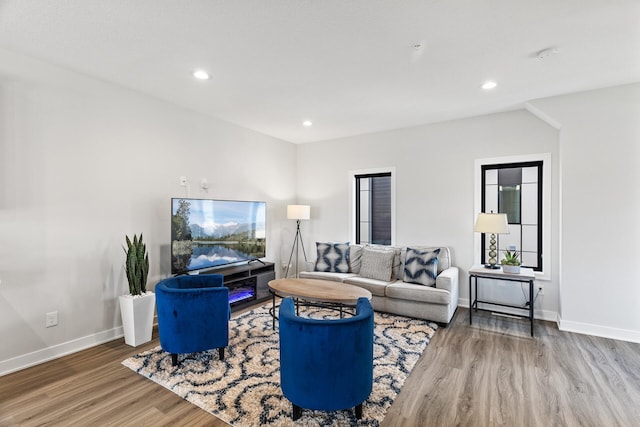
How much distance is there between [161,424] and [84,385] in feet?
3.08

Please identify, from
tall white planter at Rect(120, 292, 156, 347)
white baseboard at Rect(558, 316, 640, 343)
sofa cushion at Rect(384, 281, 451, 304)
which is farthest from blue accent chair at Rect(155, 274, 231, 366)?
white baseboard at Rect(558, 316, 640, 343)

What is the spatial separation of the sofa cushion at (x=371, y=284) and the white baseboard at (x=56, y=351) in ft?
8.97

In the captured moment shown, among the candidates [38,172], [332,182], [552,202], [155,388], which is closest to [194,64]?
[38,172]

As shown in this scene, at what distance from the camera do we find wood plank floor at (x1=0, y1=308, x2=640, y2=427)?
208cm

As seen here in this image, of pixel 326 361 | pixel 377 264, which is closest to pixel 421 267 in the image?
pixel 377 264

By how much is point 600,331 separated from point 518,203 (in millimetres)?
1657

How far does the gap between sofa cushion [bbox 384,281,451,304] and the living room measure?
919 mm

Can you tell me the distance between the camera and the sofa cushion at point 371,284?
4.07 m

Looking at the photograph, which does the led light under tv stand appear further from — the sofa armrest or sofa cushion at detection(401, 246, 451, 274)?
the sofa armrest

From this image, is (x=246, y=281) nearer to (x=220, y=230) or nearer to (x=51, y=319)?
(x=220, y=230)

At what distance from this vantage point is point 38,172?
9.21 feet

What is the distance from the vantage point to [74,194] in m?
3.02

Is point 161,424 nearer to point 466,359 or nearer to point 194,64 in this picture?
point 466,359

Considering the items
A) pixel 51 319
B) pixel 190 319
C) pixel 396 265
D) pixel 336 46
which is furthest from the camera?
pixel 396 265
